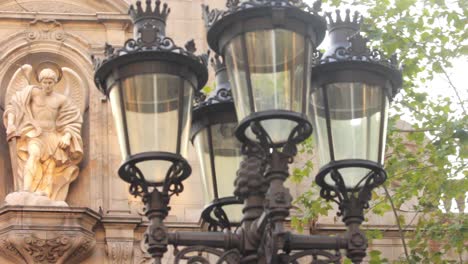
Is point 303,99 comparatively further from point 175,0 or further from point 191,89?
point 175,0

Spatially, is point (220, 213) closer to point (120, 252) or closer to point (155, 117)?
point (155, 117)

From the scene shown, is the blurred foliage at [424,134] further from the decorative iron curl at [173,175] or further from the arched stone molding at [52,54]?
the decorative iron curl at [173,175]

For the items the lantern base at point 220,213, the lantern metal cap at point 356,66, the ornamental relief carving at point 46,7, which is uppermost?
the ornamental relief carving at point 46,7

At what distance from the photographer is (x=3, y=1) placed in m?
17.6

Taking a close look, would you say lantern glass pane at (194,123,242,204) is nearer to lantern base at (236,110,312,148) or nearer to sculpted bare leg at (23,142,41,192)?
lantern base at (236,110,312,148)

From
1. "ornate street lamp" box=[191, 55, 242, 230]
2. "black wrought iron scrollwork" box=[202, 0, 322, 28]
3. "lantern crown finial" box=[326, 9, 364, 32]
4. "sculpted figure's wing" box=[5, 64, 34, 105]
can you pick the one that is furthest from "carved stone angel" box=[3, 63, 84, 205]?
"black wrought iron scrollwork" box=[202, 0, 322, 28]

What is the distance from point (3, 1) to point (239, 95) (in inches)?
418

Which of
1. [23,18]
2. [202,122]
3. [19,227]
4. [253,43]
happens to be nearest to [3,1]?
[23,18]

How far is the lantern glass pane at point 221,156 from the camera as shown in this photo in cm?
898

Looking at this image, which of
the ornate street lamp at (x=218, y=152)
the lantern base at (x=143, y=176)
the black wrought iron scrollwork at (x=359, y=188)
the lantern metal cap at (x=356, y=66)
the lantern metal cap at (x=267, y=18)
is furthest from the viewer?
the ornate street lamp at (x=218, y=152)

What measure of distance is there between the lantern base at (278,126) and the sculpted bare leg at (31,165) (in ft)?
29.9

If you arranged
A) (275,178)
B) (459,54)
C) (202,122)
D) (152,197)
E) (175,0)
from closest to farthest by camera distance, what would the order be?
1. (275,178)
2. (152,197)
3. (202,122)
4. (459,54)
5. (175,0)

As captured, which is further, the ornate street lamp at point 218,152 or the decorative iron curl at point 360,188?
the ornate street lamp at point 218,152

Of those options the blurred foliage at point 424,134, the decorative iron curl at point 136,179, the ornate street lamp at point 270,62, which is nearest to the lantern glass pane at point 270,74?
the ornate street lamp at point 270,62
